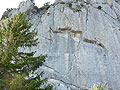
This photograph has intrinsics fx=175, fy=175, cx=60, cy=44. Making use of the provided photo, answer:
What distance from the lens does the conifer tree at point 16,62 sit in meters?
10.6

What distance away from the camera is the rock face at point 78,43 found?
21.5 metres

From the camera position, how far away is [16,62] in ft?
39.5

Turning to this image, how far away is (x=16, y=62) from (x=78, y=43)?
538 inches

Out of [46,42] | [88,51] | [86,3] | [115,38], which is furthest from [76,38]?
[86,3]

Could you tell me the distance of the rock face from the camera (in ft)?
70.6

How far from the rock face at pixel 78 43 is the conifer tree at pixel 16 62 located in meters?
8.04

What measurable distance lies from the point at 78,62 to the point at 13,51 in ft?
41.4

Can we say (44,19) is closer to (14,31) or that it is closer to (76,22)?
(76,22)

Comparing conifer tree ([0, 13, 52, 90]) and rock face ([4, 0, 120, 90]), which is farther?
rock face ([4, 0, 120, 90])

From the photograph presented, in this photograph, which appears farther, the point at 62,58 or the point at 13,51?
the point at 62,58

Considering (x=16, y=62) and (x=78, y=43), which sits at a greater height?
(x=78, y=43)

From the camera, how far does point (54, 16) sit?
Result: 27891 millimetres

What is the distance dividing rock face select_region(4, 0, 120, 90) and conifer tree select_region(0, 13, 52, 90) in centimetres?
804

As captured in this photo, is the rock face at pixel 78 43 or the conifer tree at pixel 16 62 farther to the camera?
the rock face at pixel 78 43
